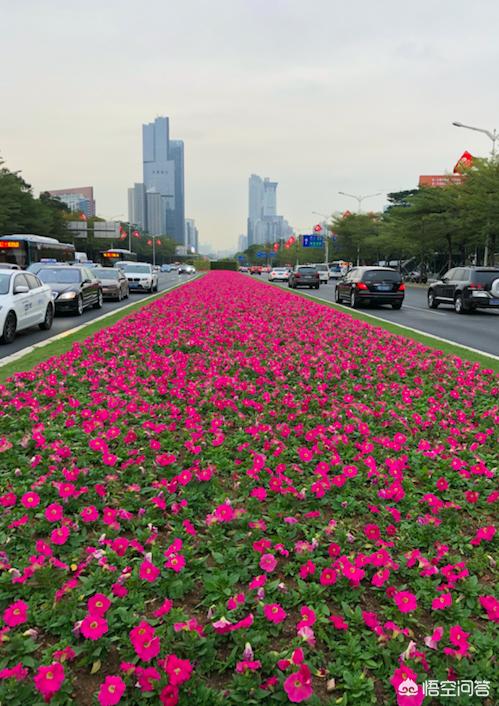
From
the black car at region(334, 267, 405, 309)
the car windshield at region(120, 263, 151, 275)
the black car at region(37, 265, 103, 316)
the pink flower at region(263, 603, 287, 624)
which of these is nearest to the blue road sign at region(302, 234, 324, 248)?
the car windshield at region(120, 263, 151, 275)

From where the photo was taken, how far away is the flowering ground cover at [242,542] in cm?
232

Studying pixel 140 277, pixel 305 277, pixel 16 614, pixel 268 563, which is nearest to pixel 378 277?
pixel 140 277

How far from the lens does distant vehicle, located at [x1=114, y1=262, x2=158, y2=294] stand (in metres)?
29.9

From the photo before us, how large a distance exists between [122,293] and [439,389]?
746 inches

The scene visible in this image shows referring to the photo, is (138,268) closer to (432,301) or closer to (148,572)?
(432,301)

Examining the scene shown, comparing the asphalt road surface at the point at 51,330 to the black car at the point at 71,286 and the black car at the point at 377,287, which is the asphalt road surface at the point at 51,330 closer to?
the black car at the point at 71,286

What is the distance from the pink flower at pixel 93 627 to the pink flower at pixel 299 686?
806 mm

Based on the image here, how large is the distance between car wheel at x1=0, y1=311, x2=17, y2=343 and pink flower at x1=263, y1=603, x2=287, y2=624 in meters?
10.3

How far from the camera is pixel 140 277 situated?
98.7ft

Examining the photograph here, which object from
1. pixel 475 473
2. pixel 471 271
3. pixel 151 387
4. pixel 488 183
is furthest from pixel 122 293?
pixel 488 183

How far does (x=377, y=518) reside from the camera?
145 inches

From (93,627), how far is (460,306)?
64.3ft

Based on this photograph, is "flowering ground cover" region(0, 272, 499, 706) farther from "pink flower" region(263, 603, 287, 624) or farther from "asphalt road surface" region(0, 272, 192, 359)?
"asphalt road surface" region(0, 272, 192, 359)

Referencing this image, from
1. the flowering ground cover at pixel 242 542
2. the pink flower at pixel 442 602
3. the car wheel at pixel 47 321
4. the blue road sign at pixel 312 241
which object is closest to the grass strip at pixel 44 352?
the car wheel at pixel 47 321
